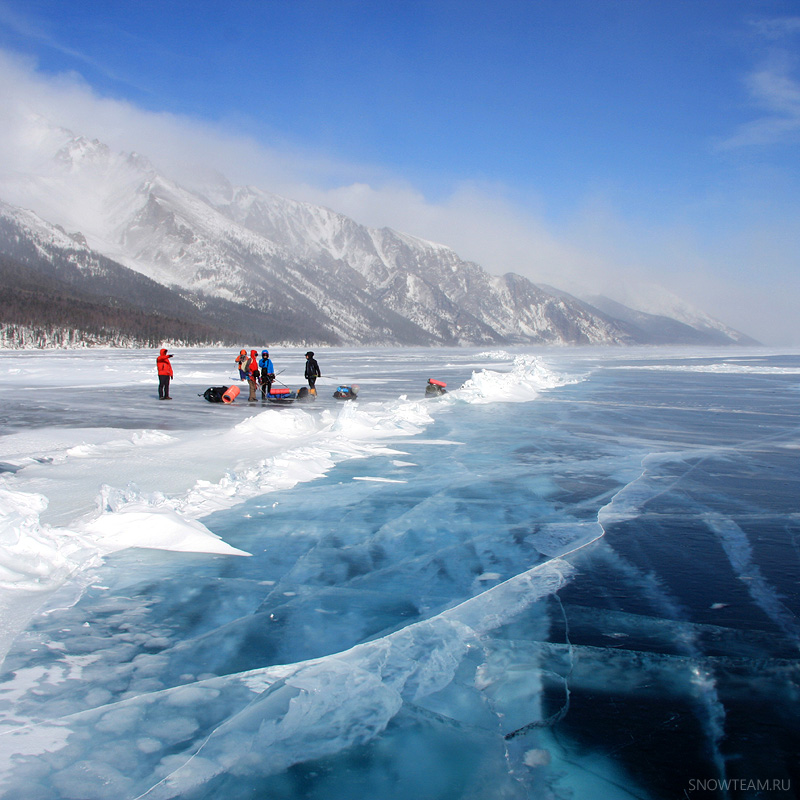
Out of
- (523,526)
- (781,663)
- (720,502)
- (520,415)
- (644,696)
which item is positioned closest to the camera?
(644,696)

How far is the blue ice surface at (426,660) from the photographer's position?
122 inches

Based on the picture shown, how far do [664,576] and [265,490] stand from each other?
503cm

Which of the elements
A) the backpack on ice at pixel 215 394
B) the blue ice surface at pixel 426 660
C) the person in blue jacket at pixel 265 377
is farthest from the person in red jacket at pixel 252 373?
the blue ice surface at pixel 426 660

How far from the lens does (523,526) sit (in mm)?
7012

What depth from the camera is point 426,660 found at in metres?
4.07

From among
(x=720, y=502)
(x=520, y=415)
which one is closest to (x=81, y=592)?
(x=720, y=502)

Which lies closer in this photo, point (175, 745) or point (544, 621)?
point (175, 745)

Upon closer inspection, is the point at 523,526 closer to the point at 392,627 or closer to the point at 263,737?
the point at 392,627

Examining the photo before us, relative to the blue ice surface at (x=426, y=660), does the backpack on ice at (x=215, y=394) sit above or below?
above

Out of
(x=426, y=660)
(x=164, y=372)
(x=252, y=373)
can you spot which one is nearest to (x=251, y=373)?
(x=252, y=373)

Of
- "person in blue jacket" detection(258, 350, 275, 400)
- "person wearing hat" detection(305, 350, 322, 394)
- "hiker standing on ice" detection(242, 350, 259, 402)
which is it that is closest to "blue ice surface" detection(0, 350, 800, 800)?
"person in blue jacket" detection(258, 350, 275, 400)

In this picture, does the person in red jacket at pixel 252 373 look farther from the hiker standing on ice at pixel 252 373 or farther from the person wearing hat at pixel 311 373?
the person wearing hat at pixel 311 373

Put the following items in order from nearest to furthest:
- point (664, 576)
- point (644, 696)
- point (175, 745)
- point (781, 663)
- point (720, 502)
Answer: point (175, 745) → point (644, 696) → point (781, 663) → point (664, 576) → point (720, 502)

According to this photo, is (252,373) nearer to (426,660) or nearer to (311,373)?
(311,373)
